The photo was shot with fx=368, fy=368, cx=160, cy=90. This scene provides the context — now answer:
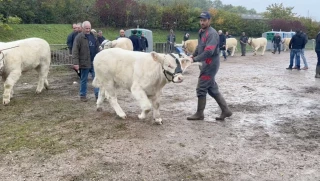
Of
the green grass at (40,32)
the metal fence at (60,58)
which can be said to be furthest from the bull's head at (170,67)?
the green grass at (40,32)

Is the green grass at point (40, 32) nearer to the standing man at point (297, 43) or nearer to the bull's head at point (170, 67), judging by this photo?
the standing man at point (297, 43)

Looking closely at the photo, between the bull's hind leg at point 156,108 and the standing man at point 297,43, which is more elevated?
the standing man at point 297,43

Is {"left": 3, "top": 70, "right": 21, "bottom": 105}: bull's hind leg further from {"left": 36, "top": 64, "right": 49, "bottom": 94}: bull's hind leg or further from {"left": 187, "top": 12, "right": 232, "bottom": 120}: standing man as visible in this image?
{"left": 187, "top": 12, "right": 232, "bottom": 120}: standing man

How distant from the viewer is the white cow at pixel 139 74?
698 cm

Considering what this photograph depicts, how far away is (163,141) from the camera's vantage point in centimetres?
643

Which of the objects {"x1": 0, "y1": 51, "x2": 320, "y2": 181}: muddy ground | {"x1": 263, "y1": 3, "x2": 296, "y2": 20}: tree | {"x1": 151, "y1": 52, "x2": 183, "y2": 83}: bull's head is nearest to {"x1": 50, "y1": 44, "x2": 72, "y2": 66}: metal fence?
{"x1": 0, "y1": 51, "x2": 320, "y2": 181}: muddy ground

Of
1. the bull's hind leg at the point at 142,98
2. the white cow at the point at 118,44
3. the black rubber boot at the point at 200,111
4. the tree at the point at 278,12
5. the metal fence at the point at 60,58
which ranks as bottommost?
the black rubber boot at the point at 200,111

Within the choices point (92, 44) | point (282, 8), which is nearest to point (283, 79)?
point (92, 44)

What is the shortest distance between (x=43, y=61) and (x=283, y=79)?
29.2 feet

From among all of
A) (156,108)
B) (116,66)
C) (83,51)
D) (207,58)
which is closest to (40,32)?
(83,51)

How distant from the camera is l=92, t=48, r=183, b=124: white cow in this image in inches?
275

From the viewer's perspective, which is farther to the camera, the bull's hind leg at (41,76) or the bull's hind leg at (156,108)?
the bull's hind leg at (41,76)

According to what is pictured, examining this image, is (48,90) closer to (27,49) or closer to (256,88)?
(27,49)

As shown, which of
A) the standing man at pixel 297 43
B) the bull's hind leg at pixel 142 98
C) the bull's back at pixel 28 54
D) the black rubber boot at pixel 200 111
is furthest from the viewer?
the standing man at pixel 297 43
